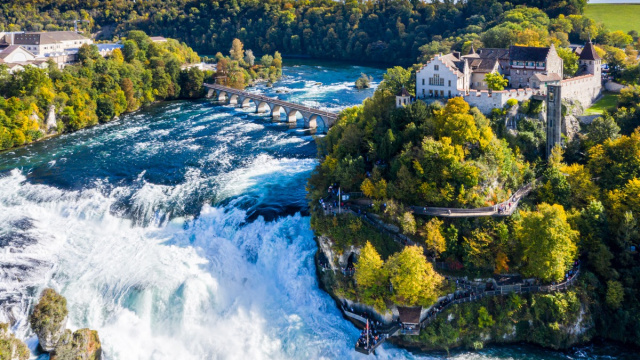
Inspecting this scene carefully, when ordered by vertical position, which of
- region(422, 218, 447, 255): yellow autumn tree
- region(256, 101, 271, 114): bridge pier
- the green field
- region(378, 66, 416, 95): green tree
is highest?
the green field

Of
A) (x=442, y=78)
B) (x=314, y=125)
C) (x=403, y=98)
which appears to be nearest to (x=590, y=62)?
(x=442, y=78)

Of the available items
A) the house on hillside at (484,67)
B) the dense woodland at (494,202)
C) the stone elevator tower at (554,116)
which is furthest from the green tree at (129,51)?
the stone elevator tower at (554,116)

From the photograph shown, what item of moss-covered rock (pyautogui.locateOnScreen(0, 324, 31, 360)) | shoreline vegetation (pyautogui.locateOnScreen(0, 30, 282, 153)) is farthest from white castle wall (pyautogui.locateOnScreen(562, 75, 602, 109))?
shoreline vegetation (pyautogui.locateOnScreen(0, 30, 282, 153))

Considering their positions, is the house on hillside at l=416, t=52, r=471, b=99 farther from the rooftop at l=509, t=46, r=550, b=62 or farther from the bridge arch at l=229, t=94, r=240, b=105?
the bridge arch at l=229, t=94, r=240, b=105

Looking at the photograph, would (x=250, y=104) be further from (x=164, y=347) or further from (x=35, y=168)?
(x=164, y=347)

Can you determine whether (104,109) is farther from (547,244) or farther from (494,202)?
(547,244)

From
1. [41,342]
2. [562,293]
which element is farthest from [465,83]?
[41,342]
